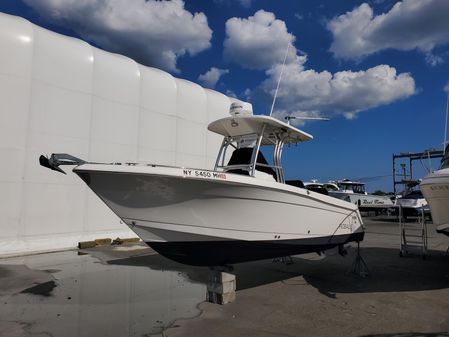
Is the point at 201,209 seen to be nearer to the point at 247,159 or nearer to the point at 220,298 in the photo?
the point at 220,298

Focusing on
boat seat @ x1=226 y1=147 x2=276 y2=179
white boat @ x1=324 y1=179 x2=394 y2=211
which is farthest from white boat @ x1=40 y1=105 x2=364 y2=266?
white boat @ x1=324 y1=179 x2=394 y2=211

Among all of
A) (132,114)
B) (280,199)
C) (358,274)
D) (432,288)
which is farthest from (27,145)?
(432,288)

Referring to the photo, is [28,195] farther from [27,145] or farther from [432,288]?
[432,288]

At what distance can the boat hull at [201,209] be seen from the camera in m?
4.82

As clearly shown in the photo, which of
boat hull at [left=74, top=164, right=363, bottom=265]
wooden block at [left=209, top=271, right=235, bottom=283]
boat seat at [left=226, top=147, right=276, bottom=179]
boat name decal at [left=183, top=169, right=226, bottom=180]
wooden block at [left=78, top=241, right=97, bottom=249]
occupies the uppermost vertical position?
boat seat at [left=226, top=147, right=276, bottom=179]

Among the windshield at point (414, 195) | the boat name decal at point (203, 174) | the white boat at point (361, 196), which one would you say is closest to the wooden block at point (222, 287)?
the boat name decal at point (203, 174)

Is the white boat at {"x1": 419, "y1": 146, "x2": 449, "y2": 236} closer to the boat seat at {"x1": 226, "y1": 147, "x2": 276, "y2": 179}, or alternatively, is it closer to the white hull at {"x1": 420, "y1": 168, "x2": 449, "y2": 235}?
the white hull at {"x1": 420, "y1": 168, "x2": 449, "y2": 235}

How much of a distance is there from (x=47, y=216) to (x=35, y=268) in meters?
2.35

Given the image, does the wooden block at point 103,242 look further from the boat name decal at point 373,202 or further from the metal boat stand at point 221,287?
the boat name decal at point 373,202

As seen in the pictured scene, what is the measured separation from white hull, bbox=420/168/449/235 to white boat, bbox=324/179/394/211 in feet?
64.0

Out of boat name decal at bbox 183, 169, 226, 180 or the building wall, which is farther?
the building wall

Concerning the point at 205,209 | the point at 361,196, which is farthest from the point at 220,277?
the point at 361,196

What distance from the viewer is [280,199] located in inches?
216

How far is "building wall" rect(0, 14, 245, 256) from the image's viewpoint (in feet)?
30.2
